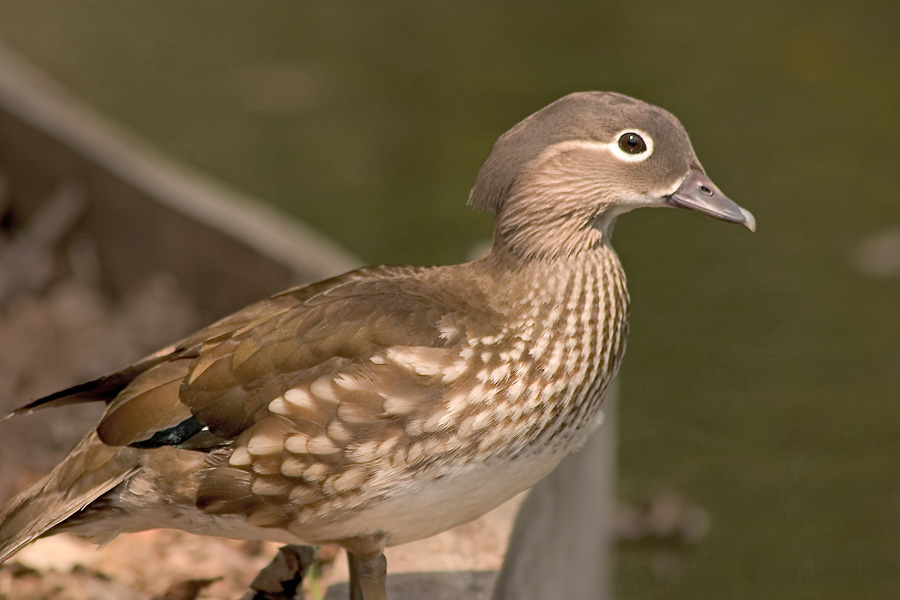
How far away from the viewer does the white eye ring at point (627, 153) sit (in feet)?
8.36

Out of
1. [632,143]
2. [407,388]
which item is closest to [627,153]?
[632,143]

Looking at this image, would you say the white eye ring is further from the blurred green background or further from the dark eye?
the blurred green background

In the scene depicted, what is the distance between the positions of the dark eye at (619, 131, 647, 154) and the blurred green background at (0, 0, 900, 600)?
2.38 m

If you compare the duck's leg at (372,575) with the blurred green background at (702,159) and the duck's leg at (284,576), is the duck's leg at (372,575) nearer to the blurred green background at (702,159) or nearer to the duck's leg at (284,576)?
the duck's leg at (284,576)

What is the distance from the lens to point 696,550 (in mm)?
4633

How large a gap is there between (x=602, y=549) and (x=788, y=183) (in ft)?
9.06

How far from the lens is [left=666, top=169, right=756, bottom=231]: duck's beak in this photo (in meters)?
2.58

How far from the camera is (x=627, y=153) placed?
2.55 m

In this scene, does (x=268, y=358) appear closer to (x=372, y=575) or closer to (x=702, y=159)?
(x=372, y=575)

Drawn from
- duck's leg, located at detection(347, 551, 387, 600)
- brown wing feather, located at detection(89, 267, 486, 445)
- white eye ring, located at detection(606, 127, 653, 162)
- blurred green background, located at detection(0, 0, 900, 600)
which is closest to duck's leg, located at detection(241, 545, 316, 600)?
duck's leg, located at detection(347, 551, 387, 600)

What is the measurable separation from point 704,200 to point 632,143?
0.64 ft

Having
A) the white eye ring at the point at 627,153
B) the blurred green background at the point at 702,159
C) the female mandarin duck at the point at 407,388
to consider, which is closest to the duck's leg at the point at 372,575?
the female mandarin duck at the point at 407,388

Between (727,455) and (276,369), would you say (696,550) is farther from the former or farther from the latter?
(276,369)

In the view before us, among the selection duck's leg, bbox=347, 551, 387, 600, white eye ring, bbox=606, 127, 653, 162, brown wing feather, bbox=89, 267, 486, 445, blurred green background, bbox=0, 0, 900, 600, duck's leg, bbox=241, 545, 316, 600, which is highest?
blurred green background, bbox=0, 0, 900, 600
